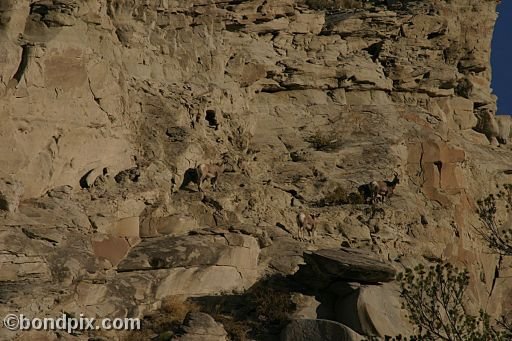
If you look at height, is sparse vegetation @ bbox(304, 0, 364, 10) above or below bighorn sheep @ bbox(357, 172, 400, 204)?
above

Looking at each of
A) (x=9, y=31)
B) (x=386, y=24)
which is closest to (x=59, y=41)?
(x=9, y=31)

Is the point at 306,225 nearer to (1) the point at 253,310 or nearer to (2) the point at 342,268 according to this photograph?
(2) the point at 342,268

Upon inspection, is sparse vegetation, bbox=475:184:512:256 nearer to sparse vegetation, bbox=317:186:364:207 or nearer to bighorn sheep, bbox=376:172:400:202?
bighorn sheep, bbox=376:172:400:202

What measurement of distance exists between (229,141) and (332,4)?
7781 mm

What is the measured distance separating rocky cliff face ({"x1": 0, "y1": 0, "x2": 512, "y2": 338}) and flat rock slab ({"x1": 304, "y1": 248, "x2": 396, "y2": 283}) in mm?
673

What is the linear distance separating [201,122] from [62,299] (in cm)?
772

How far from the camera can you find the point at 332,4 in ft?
99.7

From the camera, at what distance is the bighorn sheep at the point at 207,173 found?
22.3 m

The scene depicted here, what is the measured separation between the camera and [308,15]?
2812 centimetres

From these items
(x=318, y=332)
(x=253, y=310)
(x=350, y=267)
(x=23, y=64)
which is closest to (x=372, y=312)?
(x=350, y=267)

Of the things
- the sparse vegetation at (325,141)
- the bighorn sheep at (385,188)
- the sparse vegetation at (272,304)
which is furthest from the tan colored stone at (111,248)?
the sparse vegetation at (325,141)

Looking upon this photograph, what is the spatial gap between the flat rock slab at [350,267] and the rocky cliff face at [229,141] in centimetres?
67

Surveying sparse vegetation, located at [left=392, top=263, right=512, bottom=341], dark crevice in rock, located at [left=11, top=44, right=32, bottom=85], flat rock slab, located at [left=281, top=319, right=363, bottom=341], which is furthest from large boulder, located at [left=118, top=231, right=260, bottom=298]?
sparse vegetation, located at [left=392, top=263, right=512, bottom=341]

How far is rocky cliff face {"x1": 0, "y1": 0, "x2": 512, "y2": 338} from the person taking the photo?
63.6 ft
